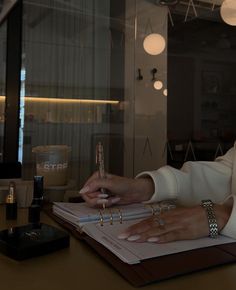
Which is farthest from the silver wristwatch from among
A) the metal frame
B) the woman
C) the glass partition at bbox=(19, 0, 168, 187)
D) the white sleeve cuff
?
the metal frame

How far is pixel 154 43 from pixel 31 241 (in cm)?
240

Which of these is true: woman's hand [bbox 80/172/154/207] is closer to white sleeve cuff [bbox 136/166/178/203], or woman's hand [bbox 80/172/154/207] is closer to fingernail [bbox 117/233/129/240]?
white sleeve cuff [bbox 136/166/178/203]

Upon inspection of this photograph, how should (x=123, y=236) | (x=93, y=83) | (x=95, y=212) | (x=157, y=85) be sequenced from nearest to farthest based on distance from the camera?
(x=123, y=236) < (x=95, y=212) < (x=93, y=83) < (x=157, y=85)

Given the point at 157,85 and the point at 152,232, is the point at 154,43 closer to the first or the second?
the point at 157,85

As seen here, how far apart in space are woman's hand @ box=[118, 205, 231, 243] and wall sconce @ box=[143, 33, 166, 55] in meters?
2.23

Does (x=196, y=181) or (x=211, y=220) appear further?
(x=196, y=181)

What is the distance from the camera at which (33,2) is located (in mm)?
2266

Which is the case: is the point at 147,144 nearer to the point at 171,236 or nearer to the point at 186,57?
the point at 186,57

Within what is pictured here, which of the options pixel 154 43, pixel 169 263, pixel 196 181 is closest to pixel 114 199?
pixel 196 181

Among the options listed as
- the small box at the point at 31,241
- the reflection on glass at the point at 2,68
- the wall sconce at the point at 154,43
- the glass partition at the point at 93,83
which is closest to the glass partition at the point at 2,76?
the reflection on glass at the point at 2,68

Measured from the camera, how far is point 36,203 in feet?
2.56

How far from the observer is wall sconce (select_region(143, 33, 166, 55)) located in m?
2.67

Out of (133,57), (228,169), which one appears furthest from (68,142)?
(228,169)

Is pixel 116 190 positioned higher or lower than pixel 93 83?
lower
